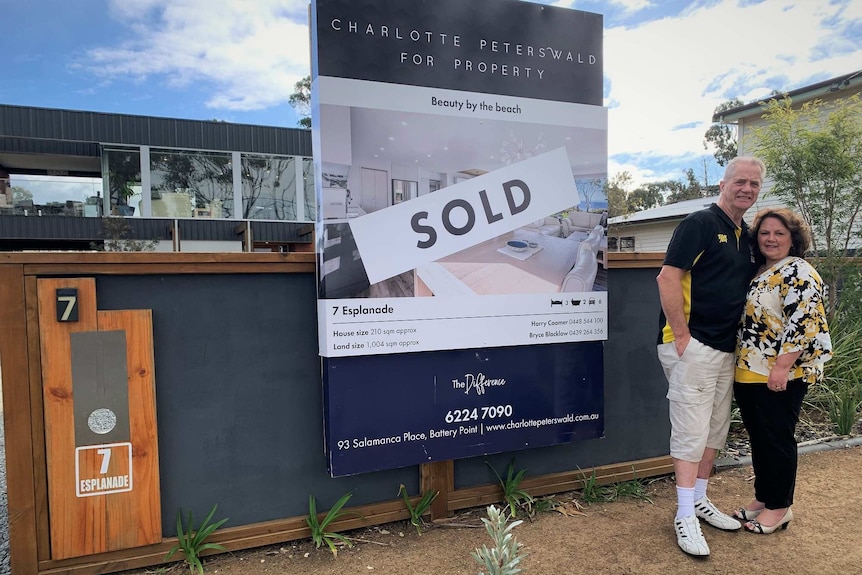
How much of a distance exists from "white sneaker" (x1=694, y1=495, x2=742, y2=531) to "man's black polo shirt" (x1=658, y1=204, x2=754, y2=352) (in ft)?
3.15

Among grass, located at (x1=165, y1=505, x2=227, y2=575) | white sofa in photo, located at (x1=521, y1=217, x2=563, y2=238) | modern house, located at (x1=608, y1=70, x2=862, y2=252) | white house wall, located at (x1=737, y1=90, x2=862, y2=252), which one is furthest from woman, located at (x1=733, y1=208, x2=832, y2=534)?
white house wall, located at (x1=737, y1=90, x2=862, y2=252)

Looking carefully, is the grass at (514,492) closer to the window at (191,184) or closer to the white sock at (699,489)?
the white sock at (699,489)

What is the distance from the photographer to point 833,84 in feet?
35.3

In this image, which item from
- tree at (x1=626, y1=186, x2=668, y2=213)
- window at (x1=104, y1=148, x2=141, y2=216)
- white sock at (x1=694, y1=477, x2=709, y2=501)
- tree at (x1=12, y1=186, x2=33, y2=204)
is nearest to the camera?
white sock at (x1=694, y1=477, x2=709, y2=501)

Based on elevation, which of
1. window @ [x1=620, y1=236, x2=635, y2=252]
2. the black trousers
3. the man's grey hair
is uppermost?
window @ [x1=620, y1=236, x2=635, y2=252]

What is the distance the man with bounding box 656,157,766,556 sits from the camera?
283cm

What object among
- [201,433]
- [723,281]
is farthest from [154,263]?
[723,281]

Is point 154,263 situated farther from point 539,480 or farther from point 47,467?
point 539,480

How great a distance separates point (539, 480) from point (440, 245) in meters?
1.70

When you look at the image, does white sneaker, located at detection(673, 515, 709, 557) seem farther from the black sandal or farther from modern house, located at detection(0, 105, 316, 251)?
modern house, located at detection(0, 105, 316, 251)

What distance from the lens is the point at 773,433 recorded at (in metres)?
2.86

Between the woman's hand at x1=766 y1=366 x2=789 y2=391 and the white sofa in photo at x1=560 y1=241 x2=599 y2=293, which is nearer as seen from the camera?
the woman's hand at x1=766 y1=366 x2=789 y2=391

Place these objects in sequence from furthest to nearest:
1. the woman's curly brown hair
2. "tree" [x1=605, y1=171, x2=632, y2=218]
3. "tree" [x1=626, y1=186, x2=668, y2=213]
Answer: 1. "tree" [x1=626, y1=186, x2=668, y2=213]
2. "tree" [x1=605, y1=171, x2=632, y2=218]
3. the woman's curly brown hair

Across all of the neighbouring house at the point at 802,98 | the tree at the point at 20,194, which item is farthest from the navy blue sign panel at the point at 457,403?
the tree at the point at 20,194
